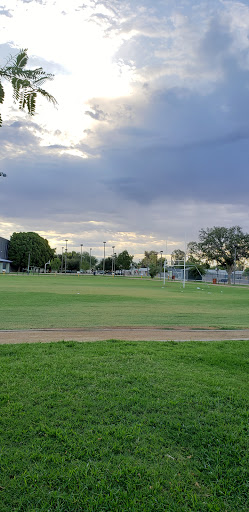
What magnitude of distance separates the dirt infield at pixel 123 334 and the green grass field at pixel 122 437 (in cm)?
262

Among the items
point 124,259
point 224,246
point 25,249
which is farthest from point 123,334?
point 124,259

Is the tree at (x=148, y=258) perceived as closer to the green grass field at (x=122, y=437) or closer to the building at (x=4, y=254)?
the building at (x=4, y=254)

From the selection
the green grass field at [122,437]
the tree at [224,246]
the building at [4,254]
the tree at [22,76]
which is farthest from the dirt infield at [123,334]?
the building at [4,254]

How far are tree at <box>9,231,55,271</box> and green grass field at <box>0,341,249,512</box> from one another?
106 m

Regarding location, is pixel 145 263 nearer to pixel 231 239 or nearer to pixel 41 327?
pixel 231 239

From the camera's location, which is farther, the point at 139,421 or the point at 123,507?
the point at 139,421

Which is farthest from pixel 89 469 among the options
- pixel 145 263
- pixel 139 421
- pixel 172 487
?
pixel 145 263

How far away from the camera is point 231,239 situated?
78.4 metres

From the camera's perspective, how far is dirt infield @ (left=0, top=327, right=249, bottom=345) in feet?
28.1

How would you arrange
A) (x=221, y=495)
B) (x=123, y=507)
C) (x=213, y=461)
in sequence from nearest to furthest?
1. (x=123, y=507)
2. (x=221, y=495)
3. (x=213, y=461)

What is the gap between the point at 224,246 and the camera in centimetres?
7894

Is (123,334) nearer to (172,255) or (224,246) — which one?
(224,246)

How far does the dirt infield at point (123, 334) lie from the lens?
858 cm

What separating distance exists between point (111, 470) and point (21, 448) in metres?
0.92
